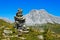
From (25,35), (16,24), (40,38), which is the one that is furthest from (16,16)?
(40,38)

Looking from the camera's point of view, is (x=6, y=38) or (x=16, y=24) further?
(x=16, y=24)

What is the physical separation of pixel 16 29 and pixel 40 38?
17.4ft

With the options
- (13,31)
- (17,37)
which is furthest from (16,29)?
(17,37)

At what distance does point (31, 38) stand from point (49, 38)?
131 inches

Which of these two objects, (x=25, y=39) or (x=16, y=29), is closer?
(x=25, y=39)

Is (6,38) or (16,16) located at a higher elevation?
(16,16)

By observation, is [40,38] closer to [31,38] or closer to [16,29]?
[31,38]

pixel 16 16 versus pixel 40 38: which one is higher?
pixel 16 16

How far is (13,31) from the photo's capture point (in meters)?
39.0

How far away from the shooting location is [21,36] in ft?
123

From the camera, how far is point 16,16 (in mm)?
39156

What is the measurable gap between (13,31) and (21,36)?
2.41m

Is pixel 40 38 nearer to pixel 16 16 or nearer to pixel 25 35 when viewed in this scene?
pixel 25 35

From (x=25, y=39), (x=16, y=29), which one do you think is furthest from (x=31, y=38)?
(x=16, y=29)
